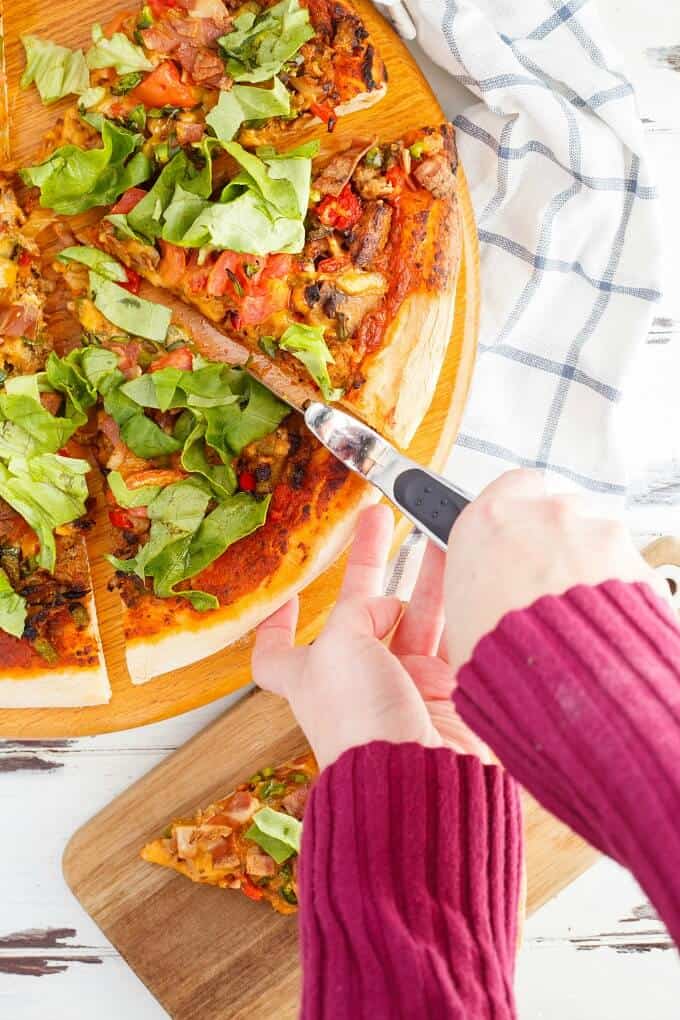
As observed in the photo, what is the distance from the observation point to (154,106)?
12.5ft

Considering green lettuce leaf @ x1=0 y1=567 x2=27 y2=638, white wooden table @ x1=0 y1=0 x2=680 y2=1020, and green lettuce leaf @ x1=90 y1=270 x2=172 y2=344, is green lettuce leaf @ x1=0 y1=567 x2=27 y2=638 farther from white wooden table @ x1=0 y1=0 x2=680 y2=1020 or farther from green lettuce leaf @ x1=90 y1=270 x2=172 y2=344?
green lettuce leaf @ x1=90 y1=270 x2=172 y2=344

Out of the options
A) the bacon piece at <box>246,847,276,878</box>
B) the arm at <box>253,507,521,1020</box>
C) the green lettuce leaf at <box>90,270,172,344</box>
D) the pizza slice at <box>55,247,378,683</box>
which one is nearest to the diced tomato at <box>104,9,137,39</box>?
the green lettuce leaf at <box>90,270,172,344</box>

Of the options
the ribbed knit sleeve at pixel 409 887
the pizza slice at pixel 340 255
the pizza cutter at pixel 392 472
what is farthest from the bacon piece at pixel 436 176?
the ribbed knit sleeve at pixel 409 887

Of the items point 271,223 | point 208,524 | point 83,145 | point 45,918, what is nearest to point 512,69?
point 271,223

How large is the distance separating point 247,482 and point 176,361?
53cm

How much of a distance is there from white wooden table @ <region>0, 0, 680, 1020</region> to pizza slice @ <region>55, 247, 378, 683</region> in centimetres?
71

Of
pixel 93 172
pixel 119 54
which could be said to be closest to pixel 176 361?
pixel 93 172

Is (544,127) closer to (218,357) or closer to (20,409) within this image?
(218,357)

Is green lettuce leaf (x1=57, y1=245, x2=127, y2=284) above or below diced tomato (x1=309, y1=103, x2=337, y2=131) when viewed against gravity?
below

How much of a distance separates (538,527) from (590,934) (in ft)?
8.95

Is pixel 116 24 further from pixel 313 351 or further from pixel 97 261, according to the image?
pixel 313 351

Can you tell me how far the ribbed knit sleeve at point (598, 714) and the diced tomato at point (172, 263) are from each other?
2198 mm

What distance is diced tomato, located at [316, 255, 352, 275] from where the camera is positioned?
142 inches

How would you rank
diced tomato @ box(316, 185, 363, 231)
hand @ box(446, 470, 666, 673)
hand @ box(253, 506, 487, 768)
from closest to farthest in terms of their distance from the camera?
hand @ box(446, 470, 666, 673) < hand @ box(253, 506, 487, 768) < diced tomato @ box(316, 185, 363, 231)
